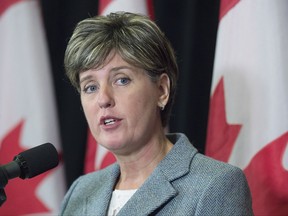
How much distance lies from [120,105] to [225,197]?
33 cm

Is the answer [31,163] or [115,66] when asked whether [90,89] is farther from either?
[31,163]

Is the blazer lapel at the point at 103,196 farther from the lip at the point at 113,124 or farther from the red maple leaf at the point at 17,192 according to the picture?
the red maple leaf at the point at 17,192

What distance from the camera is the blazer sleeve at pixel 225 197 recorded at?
1.09 meters

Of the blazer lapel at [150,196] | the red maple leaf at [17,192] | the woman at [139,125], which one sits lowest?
the red maple leaf at [17,192]

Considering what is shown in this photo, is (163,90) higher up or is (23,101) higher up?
(163,90)

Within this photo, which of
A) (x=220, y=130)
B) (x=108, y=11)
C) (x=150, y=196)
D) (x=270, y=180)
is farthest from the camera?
(x=108, y=11)

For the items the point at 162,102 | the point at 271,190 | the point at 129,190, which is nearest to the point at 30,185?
the point at 129,190

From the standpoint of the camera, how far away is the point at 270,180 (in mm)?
Result: 1432

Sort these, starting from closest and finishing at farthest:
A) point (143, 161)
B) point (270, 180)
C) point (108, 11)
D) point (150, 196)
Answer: point (150, 196)
point (143, 161)
point (270, 180)
point (108, 11)

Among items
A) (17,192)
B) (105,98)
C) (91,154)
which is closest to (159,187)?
(105,98)

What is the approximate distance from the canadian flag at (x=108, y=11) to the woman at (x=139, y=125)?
0.39m

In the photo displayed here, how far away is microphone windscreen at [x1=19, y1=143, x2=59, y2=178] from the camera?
1.00 m

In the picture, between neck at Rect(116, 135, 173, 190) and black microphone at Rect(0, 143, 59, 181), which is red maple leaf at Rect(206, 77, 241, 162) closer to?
neck at Rect(116, 135, 173, 190)

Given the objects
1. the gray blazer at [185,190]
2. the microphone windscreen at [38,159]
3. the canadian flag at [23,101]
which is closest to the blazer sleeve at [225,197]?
the gray blazer at [185,190]
